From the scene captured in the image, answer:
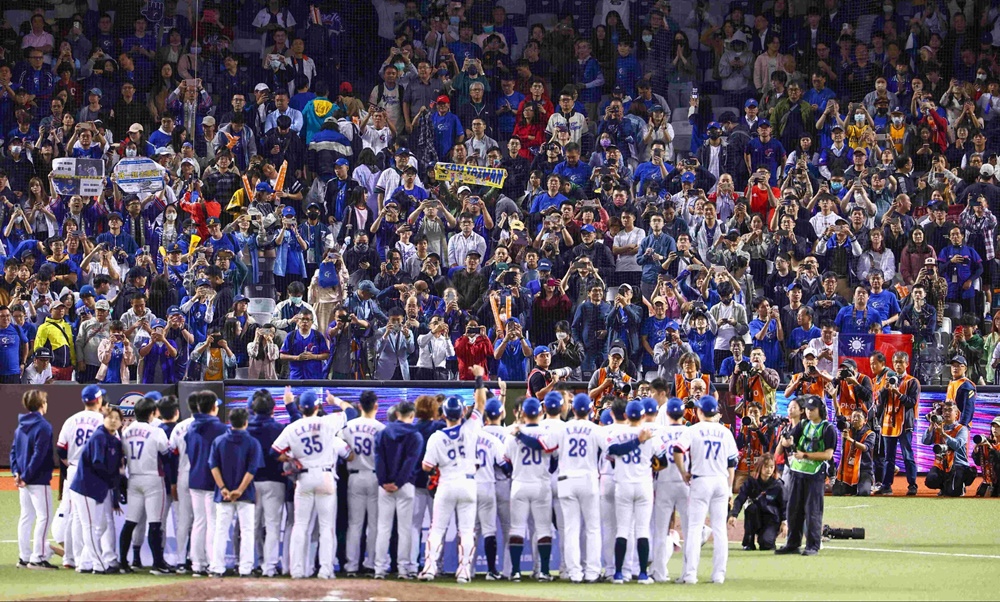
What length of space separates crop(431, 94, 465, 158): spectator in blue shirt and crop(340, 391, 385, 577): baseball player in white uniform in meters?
12.8

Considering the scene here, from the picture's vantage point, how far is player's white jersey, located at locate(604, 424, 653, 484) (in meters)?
12.8

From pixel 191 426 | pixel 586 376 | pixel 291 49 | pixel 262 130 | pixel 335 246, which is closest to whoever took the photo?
pixel 191 426

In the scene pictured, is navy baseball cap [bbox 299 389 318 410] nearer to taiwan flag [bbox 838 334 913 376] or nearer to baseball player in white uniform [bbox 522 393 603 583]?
baseball player in white uniform [bbox 522 393 603 583]

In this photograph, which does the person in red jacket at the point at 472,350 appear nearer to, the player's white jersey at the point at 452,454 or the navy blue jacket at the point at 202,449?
the player's white jersey at the point at 452,454

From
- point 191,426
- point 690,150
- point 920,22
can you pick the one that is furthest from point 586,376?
point 920,22

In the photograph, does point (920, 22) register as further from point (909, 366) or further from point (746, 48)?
point (909, 366)

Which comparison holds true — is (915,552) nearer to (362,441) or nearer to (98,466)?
(362,441)

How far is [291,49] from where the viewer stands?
1051 inches

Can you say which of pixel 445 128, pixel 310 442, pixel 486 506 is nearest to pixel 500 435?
pixel 486 506

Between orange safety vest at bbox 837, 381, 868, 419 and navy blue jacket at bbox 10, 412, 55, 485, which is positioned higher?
orange safety vest at bbox 837, 381, 868, 419

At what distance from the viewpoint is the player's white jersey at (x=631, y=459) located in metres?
12.8

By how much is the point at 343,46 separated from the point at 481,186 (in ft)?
16.3

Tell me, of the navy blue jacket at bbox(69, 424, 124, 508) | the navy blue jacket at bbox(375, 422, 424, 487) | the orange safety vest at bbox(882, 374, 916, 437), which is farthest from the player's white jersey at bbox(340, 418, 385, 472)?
the orange safety vest at bbox(882, 374, 916, 437)

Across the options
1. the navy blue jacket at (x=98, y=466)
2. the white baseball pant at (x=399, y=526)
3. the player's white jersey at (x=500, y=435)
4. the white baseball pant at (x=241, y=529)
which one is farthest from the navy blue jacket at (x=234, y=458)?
the player's white jersey at (x=500, y=435)
